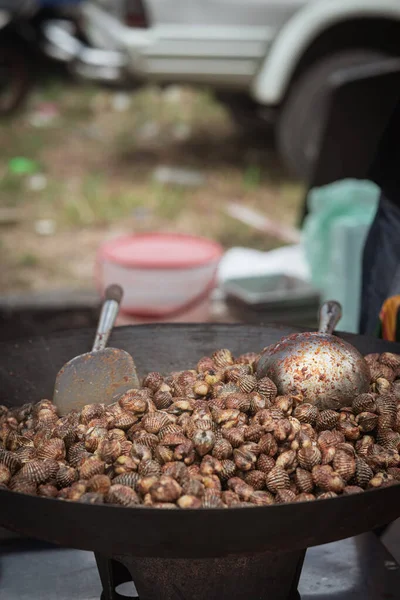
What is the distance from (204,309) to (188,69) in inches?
143

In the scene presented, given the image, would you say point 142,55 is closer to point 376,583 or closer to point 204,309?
point 204,309

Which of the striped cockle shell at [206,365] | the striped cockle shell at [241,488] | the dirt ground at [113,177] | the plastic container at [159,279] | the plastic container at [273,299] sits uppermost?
the striped cockle shell at [241,488]

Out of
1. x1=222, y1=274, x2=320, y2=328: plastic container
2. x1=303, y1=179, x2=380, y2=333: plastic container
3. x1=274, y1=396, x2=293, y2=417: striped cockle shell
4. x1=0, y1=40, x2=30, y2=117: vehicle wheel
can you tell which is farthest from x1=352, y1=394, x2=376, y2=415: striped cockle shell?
x1=0, y1=40, x2=30, y2=117: vehicle wheel

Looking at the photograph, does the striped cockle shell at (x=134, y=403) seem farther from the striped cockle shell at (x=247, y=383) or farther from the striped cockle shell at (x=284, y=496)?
Answer: the striped cockle shell at (x=284, y=496)

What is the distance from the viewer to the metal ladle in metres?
1.64

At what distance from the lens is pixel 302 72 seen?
6320 millimetres

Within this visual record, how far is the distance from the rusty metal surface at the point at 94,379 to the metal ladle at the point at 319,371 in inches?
12.2

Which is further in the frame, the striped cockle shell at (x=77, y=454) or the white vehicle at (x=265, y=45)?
the white vehicle at (x=265, y=45)

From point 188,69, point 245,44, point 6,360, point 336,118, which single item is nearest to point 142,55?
point 188,69

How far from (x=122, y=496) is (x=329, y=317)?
0.80m

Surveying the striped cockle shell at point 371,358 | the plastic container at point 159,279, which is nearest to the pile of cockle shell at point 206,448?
the striped cockle shell at point 371,358

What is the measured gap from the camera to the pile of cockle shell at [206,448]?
4.48ft

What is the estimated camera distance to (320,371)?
5.39 feet

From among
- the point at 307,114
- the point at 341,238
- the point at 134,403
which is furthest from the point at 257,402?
the point at 307,114
